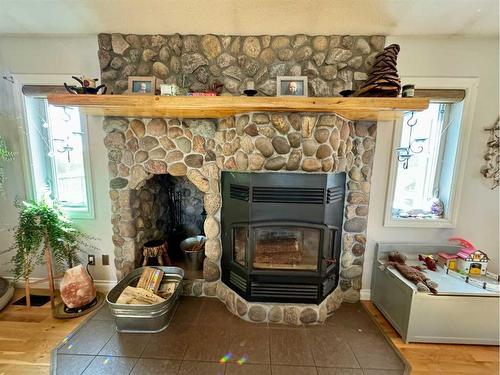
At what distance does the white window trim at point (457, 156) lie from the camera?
195cm

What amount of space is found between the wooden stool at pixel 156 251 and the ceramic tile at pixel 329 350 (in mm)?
1497

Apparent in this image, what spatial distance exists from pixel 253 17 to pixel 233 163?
3.57 feet

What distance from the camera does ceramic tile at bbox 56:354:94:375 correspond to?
4.92ft

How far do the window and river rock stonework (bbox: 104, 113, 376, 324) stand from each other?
1.13 feet

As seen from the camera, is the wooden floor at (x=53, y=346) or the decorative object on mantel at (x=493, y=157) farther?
the decorative object on mantel at (x=493, y=157)

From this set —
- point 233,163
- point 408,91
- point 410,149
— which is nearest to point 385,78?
point 408,91

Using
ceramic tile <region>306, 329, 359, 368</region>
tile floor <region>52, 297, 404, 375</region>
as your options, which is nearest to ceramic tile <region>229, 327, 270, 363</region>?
tile floor <region>52, 297, 404, 375</region>

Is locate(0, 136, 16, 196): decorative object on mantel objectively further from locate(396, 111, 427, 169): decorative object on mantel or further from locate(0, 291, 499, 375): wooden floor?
locate(396, 111, 427, 169): decorative object on mantel

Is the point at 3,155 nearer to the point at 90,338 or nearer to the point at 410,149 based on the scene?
the point at 90,338

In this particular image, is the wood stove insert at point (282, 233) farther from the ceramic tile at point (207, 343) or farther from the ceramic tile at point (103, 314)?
the ceramic tile at point (103, 314)

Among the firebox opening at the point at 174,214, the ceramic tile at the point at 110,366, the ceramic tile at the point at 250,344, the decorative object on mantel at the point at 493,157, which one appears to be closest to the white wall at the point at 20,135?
the firebox opening at the point at 174,214

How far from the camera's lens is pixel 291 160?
1778 millimetres

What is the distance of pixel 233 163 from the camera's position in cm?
190

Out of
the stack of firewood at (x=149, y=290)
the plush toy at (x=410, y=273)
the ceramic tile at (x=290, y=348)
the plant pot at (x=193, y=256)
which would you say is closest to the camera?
the ceramic tile at (x=290, y=348)
